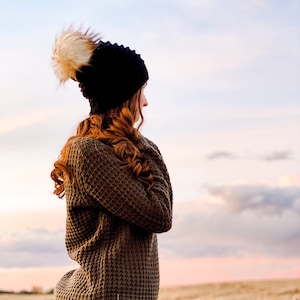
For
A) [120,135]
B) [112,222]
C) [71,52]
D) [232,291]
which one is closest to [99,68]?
[71,52]

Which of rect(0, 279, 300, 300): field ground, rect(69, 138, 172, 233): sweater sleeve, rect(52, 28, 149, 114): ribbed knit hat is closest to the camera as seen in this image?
rect(69, 138, 172, 233): sweater sleeve

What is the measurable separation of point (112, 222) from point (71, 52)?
25.9 inches

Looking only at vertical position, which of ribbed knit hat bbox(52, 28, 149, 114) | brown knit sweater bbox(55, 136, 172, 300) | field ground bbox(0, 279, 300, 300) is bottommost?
brown knit sweater bbox(55, 136, 172, 300)

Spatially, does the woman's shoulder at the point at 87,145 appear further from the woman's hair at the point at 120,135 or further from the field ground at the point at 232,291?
the field ground at the point at 232,291

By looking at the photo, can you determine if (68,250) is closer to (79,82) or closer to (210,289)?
(79,82)

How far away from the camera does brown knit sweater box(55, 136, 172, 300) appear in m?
2.67

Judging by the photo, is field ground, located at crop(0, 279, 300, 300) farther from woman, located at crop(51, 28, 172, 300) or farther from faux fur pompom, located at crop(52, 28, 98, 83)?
faux fur pompom, located at crop(52, 28, 98, 83)

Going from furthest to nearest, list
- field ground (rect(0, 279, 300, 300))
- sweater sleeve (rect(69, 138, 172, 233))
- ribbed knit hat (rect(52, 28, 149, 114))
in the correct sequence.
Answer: field ground (rect(0, 279, 300, 300)), ribbed knit hat (rect(52, 28, 149, 114)), sweater sleeve (rect(69, 138, 172, 233))

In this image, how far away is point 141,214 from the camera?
265cm

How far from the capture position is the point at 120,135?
9.01 ft

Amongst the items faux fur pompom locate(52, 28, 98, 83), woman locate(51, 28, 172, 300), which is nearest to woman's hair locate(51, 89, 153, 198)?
woman locate(51, 28, 172, 300)

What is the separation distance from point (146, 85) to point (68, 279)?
80 cm

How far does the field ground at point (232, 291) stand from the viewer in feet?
19.4


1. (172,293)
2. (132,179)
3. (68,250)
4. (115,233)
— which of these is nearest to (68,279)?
(68,250)
